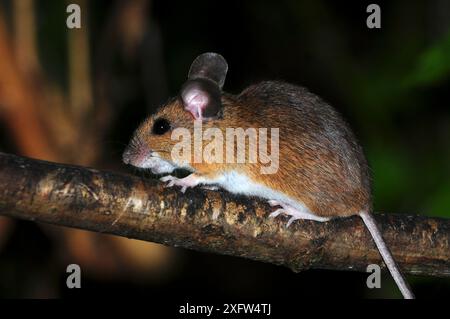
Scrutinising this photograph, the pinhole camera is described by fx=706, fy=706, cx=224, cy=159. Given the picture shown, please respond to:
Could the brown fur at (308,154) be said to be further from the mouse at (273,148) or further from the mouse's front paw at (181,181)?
the mouse's front paw at (181,181)

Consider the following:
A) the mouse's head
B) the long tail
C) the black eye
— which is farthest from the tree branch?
the black eye

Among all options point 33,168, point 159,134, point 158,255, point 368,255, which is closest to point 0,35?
point 159,134

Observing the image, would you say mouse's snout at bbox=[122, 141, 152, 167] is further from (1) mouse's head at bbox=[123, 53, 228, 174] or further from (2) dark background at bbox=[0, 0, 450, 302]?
(2) dark background at bbox=[0, 0, 450, 302]

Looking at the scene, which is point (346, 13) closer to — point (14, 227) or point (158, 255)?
point (158, 255)

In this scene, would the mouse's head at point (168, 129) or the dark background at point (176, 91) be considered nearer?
the mouse's head at point (168, 129)

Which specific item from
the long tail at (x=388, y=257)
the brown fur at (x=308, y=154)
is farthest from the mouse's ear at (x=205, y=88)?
the long tail at (x=388, y=257)
